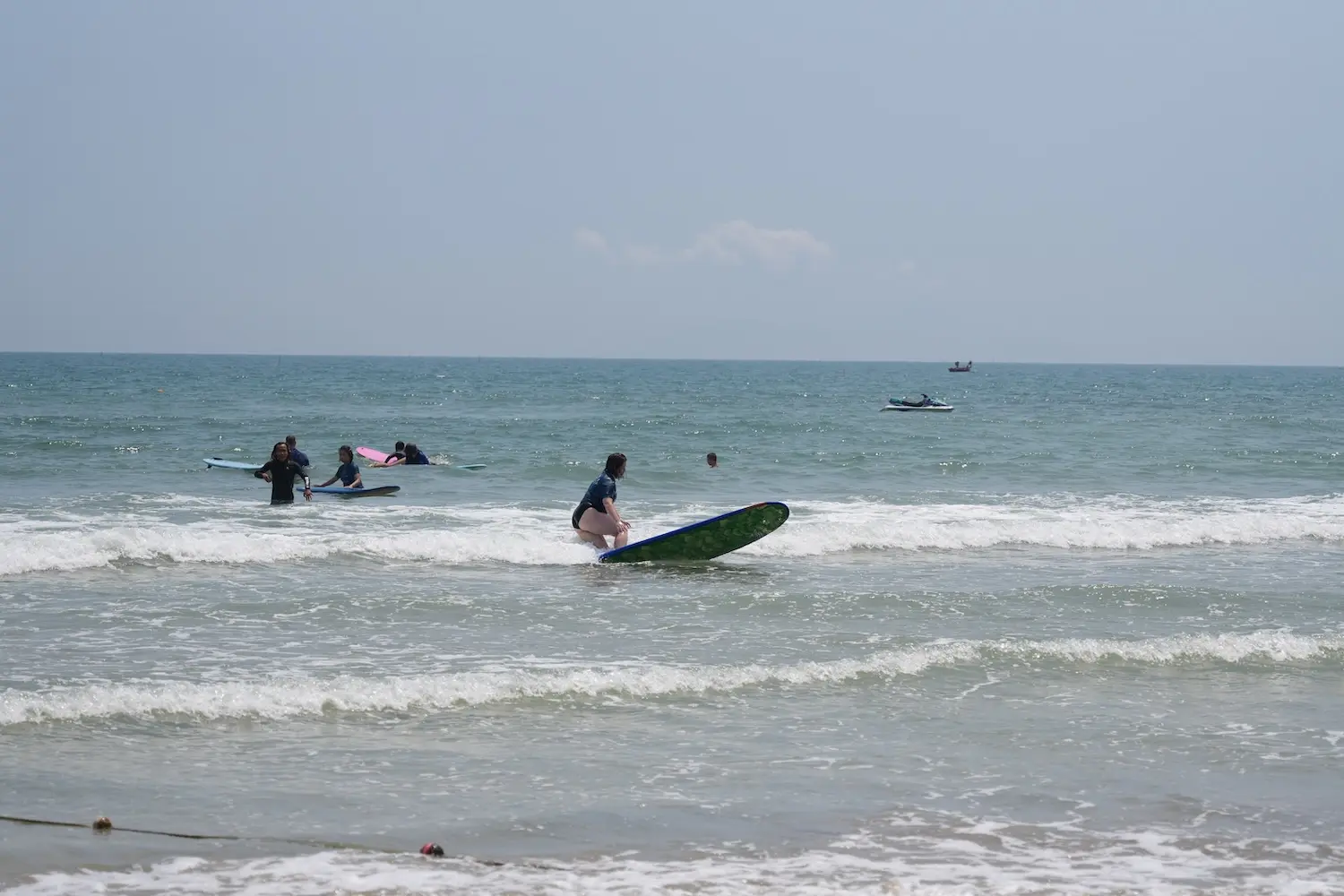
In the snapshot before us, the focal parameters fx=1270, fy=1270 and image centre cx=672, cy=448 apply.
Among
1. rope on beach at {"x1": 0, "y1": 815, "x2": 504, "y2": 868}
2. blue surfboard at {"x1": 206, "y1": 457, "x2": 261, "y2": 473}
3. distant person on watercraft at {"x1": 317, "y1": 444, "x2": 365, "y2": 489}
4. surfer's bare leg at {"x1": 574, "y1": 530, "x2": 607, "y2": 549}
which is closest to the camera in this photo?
rope on beach at {"x1": 0, "y1": 815, "x2": 504, "y2": 868}

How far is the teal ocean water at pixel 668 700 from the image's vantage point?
6422 millimetres

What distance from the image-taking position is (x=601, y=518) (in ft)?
54.2

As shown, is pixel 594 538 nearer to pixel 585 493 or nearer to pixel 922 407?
pixel 585 493

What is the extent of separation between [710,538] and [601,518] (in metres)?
1.44

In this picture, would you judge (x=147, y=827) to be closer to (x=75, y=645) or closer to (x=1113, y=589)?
(x=75, y=645)

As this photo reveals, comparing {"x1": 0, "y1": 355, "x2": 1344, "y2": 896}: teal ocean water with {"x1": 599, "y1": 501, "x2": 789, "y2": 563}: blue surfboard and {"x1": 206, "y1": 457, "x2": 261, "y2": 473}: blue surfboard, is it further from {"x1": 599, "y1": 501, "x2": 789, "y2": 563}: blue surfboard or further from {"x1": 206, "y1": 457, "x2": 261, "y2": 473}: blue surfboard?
{"x1": 206, "y1": 457, "x2": 261, "y2": 473}: blue surfboard

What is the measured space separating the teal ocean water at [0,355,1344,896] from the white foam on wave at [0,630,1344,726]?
1.6 inches

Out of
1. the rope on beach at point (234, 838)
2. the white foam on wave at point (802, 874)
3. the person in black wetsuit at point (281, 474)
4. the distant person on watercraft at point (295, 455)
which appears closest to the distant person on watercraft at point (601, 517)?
the person in black wetsuit at point (281, 474)

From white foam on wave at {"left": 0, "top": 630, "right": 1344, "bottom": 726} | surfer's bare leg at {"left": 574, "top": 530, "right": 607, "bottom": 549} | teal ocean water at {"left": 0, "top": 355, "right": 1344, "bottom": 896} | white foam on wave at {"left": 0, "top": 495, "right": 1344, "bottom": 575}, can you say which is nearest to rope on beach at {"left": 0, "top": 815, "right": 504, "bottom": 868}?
teal ocean water at {"left": 0, "top": 355, "right": 1344, "bottom": 896}

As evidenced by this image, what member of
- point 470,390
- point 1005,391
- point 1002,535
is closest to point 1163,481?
point 1002,535

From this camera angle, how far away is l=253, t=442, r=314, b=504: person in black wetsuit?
66.5 ft

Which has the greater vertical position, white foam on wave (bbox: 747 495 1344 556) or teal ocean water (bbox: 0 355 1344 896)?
white foam on wave (bbox: 747 495 1344 556)

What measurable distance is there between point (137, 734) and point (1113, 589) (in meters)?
10.6

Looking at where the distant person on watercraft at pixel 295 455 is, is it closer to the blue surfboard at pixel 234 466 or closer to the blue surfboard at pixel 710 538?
the blue surfboard at pixel 234 466
